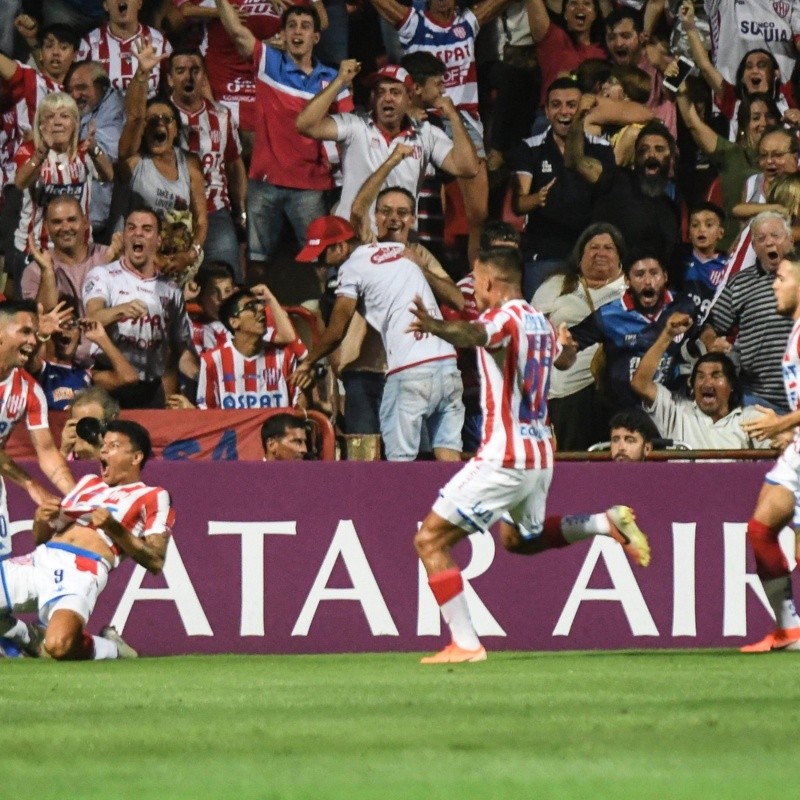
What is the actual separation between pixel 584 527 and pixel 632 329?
349 centimetres

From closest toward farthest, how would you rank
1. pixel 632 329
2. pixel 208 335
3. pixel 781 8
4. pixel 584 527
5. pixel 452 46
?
pixel 584 527 < pixel 632 329 < pixel 208 335 < pixel 452 46 < pixel 781 8

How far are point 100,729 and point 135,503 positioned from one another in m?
3.99

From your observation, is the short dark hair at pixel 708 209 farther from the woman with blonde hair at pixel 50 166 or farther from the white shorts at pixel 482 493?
the white shorts at pixel 482 493

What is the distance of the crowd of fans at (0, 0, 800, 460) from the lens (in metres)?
12.2

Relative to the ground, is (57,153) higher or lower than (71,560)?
higher

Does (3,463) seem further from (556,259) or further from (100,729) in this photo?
(556,259)

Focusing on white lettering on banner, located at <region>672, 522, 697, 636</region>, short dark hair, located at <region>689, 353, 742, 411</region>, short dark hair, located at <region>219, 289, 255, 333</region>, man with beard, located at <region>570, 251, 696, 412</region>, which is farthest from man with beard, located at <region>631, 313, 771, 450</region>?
short dark hair, located at <region>219, 289, 255, 333</region>

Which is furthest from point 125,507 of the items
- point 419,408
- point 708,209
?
point 708,209

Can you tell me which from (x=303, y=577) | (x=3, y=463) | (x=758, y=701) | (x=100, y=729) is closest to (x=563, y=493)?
(x=303, y=577)

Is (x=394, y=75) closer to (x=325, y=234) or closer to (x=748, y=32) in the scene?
(x=325, y=234)

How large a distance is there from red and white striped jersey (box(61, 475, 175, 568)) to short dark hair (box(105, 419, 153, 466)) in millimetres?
216

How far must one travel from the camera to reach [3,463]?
10.1m

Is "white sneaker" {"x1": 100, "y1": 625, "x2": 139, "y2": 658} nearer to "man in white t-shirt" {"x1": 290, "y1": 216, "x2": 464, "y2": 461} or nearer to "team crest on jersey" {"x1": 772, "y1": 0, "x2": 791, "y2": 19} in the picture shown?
"man in white t-shirt" {"x1": 290, "y1": 216, "x2": 464, "y2": 461}

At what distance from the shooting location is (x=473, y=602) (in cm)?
1115
